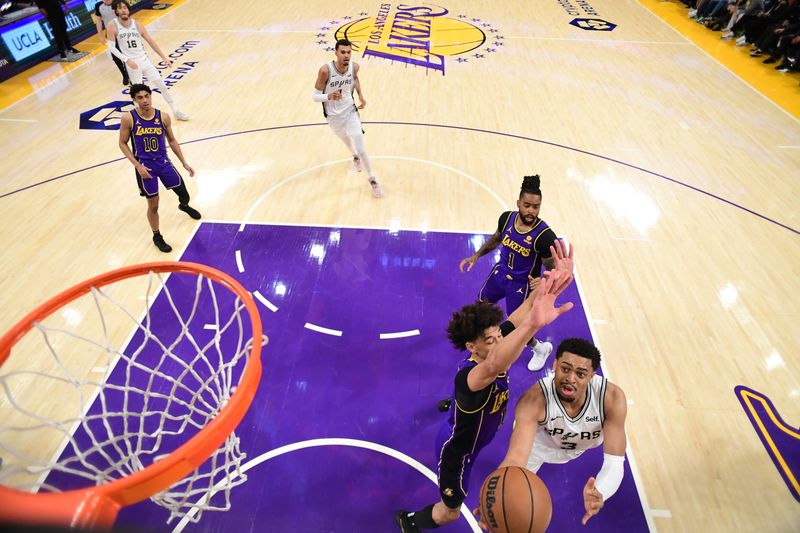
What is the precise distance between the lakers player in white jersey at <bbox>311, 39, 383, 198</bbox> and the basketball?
4575mm

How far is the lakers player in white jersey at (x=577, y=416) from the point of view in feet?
8.22

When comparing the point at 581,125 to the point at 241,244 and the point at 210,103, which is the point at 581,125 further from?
the point at 210,103

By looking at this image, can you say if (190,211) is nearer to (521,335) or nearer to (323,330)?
(323,330)

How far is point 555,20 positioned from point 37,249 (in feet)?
43.7

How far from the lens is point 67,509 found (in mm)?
1322

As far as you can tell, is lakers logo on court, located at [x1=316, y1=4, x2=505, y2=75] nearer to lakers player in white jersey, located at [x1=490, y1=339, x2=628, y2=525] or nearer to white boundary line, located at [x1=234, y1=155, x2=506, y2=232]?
white boundary line, located at [x1=234, y1=155, x2=506, y2=232]

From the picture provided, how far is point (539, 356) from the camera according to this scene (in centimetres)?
411

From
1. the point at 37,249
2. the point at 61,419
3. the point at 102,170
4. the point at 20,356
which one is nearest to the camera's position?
the point at 61,419

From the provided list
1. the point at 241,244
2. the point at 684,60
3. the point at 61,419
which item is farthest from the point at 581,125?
the point at 61,419

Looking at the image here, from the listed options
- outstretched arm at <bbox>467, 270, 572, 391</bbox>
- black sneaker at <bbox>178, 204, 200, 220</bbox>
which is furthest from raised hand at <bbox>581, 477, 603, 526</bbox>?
black sneaker at <bbox>178, 204, 200, 220</bbox>

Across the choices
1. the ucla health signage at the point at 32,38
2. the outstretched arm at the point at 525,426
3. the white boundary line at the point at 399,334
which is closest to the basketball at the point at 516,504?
the outstretched arm at the point at 525,426

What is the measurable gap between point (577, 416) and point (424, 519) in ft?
3.95

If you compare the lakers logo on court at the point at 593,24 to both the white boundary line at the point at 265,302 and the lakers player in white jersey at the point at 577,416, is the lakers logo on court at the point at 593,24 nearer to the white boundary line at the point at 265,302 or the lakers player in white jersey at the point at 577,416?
the white boundary line at the point at 265,302

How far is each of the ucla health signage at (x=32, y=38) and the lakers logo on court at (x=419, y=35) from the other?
623 centimetres
